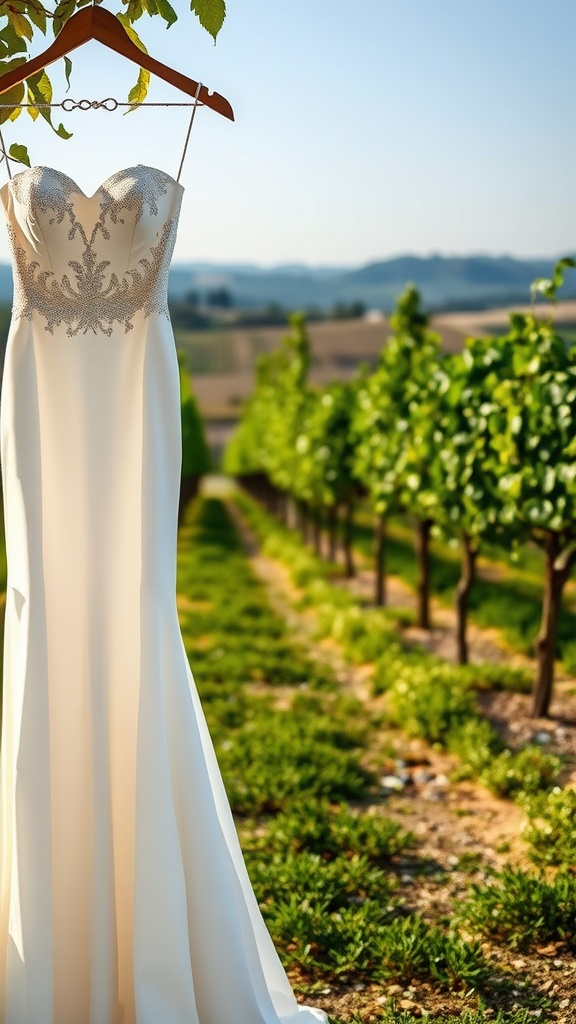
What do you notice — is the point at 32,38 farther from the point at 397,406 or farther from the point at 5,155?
the point at 397,406

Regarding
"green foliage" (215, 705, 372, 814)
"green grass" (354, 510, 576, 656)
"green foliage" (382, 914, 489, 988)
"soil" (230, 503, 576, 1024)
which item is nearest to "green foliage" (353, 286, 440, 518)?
"green grass" (354, 510, 576, 656)

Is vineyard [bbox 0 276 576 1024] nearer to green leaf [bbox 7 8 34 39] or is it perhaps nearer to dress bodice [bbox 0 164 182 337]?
dress bodice [bbox 0 164 182 337]

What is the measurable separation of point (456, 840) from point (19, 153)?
3.86m

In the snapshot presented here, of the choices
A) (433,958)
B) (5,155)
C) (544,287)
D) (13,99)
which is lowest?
(433,958)

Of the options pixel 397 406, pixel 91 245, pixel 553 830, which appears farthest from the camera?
pixel 397 406

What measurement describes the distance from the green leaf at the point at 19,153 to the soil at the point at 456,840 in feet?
10.2

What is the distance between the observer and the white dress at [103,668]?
2777 mm

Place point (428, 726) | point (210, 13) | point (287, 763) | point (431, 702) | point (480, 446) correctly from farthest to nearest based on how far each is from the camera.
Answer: point (480, 446) → point (431, 702) → point (428, 726) → point (287, 763) → point (210, 13)

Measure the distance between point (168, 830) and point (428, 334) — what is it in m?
8.94

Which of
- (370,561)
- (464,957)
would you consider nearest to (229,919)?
(464,957)

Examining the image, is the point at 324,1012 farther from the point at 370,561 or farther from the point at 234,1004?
the point at 370,561

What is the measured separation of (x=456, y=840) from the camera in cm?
511

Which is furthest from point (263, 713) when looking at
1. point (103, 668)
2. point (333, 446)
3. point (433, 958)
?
point (333, 446)

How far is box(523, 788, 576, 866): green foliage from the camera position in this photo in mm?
4312
